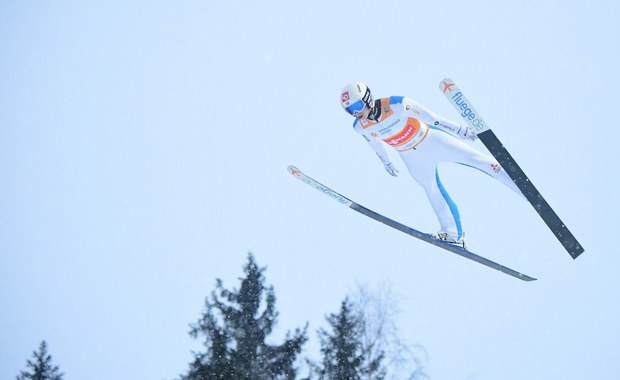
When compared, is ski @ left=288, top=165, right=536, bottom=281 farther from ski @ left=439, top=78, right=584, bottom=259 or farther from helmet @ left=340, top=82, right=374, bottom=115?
helmet @ left=340, top=82, right=374, bottom=115

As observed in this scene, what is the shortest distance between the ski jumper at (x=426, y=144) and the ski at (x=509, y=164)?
177 mm

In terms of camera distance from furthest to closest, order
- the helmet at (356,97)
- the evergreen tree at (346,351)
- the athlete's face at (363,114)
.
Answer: the evergreen tree at (346,351) < the athlete's face at (363,114) < the helmet at (356,97)

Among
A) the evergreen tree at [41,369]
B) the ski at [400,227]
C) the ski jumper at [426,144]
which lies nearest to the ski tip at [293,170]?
the ski at [400,227]

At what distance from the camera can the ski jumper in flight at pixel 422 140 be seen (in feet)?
21.2

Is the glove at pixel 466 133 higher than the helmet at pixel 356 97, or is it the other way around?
the helmet at pixel 356 97

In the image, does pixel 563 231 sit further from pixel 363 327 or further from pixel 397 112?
pixel 363 327

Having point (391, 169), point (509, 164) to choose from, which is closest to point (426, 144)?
point (391, 169)

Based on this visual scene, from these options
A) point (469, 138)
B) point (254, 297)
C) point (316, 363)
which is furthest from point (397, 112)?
point (254, 297)

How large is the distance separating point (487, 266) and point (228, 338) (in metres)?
8.34

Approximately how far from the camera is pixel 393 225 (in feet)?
24.4

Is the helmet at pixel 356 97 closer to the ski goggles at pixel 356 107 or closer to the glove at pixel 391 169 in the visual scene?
the ski goggles at pixel 356 107

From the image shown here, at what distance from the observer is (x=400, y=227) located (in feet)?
24.2

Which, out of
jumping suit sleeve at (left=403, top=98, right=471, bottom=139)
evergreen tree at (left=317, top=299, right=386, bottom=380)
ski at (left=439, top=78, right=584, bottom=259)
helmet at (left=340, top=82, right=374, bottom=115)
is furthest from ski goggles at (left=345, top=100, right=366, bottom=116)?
evergreen tree at (left=317, top=299, right=386, bottom=380)

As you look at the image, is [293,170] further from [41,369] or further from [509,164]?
[41,369]
